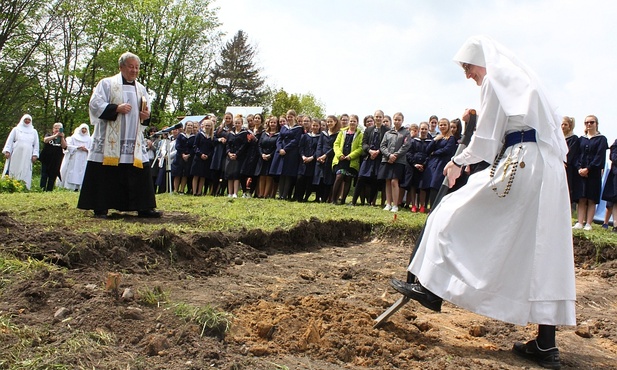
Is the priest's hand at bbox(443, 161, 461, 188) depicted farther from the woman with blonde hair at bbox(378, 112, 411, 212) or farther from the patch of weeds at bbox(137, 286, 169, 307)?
the woman with blonde hair at bbox(378, 112, 411, 212)

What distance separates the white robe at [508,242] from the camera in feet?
12.5

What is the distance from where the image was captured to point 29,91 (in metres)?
30.3

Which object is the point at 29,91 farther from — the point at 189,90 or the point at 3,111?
the point at 189,90

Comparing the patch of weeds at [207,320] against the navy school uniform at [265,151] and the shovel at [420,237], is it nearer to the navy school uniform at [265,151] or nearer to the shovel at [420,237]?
the shovel at [420,237]

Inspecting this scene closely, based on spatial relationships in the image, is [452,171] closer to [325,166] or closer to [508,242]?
[508,242]

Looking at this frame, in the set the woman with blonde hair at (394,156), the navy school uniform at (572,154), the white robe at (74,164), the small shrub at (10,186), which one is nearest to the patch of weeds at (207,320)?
the woman with blonde hair at (394,156)

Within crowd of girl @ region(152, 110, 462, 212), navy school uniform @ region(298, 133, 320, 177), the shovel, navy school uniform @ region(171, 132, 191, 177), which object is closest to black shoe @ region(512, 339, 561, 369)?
the shovel

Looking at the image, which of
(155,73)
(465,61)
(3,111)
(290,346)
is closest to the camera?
(290,346)

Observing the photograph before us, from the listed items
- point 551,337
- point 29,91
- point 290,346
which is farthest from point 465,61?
point 29,91

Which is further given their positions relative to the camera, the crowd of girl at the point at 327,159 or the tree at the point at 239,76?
the tree at the point at 239,76

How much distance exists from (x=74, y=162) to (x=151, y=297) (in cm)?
1595

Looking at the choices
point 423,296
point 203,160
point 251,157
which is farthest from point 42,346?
point 203,160

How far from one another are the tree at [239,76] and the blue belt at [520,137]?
51992mm

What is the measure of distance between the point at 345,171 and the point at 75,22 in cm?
2830
